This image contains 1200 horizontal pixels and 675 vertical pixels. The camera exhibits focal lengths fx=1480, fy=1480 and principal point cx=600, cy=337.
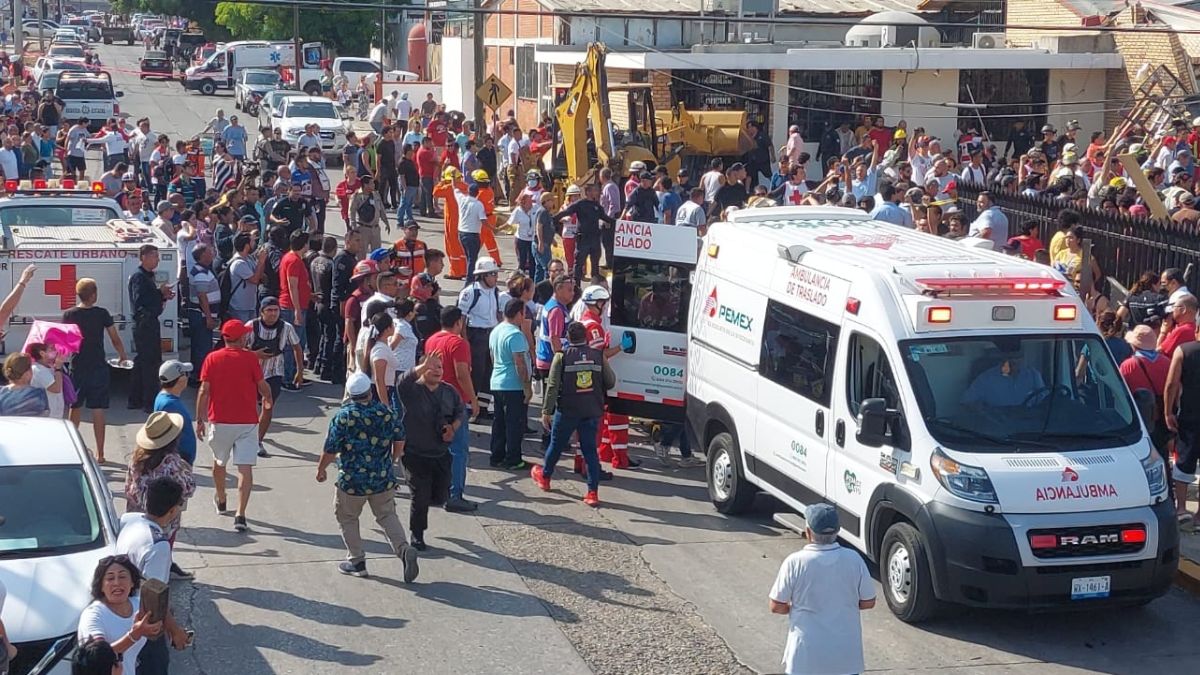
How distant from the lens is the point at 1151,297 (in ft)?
46.5

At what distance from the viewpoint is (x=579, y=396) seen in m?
12.4

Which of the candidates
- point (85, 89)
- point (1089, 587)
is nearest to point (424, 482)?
point (1089, 587)

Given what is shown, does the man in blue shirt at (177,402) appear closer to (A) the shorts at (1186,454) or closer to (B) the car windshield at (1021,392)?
(B) the car windshield at (1021,392)

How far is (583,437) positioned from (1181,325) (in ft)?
16.3

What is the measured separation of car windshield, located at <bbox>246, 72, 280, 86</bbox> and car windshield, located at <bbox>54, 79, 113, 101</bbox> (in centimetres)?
803

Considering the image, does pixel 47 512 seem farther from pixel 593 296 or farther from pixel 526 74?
pixel 526 74

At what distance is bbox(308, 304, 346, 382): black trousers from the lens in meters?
16.4

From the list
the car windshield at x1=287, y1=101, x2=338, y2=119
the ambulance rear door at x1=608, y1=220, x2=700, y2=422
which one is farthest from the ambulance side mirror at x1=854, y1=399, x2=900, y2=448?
the car windshield at x1=287, y1=101, x2=338, y2=119

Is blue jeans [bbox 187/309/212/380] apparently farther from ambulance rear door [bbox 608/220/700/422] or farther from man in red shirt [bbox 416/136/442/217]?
man in red shirt [bbox 416/136/442/217]

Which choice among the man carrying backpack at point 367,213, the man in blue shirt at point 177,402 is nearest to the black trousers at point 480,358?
the man in blue shirt at point 177,402

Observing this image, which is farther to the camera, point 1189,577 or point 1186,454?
point 1186,454

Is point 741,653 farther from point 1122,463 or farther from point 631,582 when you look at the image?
point 1122,463

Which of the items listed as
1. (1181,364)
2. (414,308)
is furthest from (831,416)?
(414,308)

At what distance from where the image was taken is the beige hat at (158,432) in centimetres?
935
